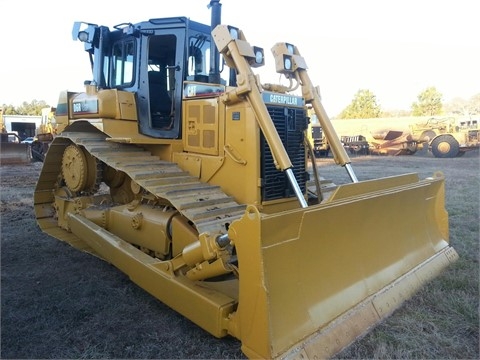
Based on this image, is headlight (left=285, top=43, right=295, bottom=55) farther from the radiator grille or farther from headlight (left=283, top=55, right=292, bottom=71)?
the radiator grille

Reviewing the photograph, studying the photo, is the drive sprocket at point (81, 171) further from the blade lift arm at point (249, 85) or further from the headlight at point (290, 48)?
the headlight at point (290, 48)

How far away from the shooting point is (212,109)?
4340 millimetres

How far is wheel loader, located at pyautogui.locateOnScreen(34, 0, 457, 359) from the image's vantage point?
2736 millimetres

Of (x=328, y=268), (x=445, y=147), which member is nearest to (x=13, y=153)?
(x=328, y=268)

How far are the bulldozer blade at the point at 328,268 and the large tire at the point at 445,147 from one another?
22.2 m

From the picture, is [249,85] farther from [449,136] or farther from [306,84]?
[449,136]

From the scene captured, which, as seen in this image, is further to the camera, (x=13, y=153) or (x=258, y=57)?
(x=13, y=153)

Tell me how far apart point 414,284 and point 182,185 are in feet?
7.97

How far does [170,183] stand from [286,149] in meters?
1.27

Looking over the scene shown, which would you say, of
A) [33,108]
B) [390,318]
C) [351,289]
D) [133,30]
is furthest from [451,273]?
[33,108]

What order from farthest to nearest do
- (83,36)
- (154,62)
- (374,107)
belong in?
(374,107)
(83,36)
(154,62)

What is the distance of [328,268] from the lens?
306cm

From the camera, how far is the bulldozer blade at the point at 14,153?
16.6 meters

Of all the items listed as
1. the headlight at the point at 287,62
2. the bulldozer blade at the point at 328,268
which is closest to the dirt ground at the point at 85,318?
the bulldozer blade at the point at 328,268
